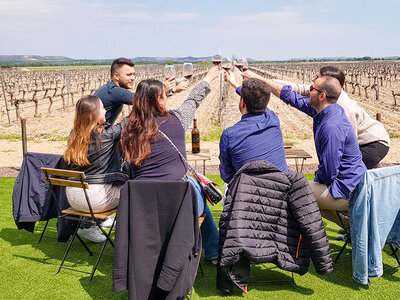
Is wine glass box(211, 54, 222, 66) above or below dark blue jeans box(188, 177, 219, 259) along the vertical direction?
above

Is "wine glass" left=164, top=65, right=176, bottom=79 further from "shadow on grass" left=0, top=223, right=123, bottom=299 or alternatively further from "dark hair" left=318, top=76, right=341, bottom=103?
"shadow on grass" left=0, top=223, right=123, bottom=299

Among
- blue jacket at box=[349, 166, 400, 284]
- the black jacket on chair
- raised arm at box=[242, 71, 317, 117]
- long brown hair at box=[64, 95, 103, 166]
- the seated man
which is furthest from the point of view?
raised arm at box=[242, 71, 317, 117]

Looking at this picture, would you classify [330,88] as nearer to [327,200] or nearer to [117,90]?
[327,200]

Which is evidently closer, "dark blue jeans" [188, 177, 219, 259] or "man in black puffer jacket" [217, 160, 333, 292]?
"man in black puffer jacket" [217, 160, 333, 292]

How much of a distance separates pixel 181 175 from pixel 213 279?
0.89 meters

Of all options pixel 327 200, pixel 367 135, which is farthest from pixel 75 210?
pixel 367 135

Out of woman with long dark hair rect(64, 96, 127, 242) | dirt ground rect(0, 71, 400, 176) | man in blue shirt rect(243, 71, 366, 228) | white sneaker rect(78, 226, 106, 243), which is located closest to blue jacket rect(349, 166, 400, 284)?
man in blue shirt rect(243, 71, 366, 228)

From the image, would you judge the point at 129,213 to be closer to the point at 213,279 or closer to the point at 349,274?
the point at 213,279

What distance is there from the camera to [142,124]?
2854 mm

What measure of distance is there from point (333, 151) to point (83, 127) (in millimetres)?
1807

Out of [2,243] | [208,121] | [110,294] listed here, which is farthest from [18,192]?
[208,121]

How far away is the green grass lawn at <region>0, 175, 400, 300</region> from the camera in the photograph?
303 centimetres

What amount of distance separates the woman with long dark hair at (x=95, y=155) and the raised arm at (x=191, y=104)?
0.44 metres

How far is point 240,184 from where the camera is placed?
2775 mm
